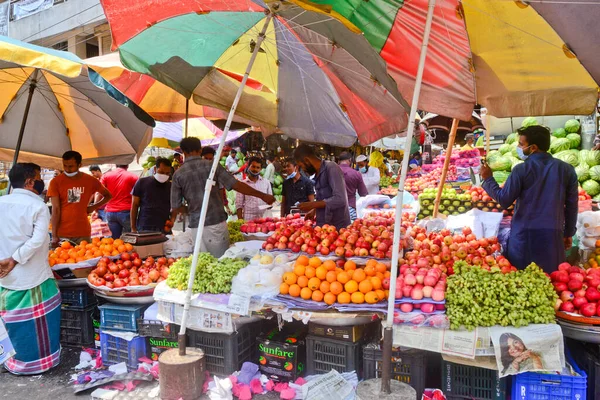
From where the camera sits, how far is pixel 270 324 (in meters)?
4.30

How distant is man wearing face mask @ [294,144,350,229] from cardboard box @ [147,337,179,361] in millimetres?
2072

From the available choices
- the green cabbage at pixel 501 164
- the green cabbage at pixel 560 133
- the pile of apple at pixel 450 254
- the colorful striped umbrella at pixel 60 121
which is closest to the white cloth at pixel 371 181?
the green cabbage at pixel 501 164

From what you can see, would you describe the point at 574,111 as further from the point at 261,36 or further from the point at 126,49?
the point at 126,49

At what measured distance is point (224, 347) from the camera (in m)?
3.84

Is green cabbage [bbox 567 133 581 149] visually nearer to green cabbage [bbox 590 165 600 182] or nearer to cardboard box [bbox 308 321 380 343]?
green cabbage [bbox 590 165 600 182]

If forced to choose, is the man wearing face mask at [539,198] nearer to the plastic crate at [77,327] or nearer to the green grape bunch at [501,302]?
the green grape bunch at [501,302]

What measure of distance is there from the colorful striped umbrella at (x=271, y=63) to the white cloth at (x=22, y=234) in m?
1.64

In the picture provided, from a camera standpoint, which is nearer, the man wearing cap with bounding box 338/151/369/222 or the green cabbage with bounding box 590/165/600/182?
the green cabbage with bounding box 590/165/600/182

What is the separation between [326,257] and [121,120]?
424 cm

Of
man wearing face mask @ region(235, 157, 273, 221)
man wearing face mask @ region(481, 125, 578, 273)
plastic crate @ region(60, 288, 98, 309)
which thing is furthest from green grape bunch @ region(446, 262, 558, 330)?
man wearing face mask @ region(235, 157, 273, 221)

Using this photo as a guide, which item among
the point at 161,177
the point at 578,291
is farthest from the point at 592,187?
the point at 161,177

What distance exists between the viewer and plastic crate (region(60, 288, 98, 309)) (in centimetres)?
472

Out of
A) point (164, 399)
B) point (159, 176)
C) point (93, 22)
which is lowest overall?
point (164, 399)

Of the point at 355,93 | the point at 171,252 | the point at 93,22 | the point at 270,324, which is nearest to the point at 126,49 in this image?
the point at 171,252
